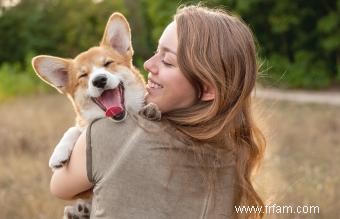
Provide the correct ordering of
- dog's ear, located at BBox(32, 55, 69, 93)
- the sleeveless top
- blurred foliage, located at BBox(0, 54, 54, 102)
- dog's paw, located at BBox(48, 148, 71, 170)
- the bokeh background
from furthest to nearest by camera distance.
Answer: blurred foliage, located at BBox(0, 54, 54, 102) → the bokeh background → dog's ear, located at BBox(32, 55, 69, 93) → dog's paw, located at BBox(48, 148, 71, 170) → the sleeveless top

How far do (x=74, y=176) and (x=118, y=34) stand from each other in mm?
1062

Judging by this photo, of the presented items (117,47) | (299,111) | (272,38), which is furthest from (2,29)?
(117,47)

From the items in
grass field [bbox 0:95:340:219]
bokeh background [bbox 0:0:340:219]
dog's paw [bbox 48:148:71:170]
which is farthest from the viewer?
bokeh background [bbox 0:0:340:219]

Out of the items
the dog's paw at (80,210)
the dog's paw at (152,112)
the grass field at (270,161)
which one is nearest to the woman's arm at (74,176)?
the dog's paw at (80,210)

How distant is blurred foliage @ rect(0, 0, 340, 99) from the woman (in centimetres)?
1673

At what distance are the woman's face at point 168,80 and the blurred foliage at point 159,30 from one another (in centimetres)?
1677

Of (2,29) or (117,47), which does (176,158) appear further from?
(2,29)

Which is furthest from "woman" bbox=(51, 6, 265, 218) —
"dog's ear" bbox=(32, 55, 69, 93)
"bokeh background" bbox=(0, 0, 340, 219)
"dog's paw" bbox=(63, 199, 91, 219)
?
"dog's ear" bbox=(32, 55, 69, 93)

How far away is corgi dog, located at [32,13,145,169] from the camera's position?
2988mm

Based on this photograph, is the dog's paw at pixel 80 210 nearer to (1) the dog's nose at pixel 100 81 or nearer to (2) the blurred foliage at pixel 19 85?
(1) the dog's nose at pixel 100 81

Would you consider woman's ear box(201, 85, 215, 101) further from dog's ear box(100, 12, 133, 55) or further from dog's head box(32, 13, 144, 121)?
dog's ear box(100, 12, 133, 55)

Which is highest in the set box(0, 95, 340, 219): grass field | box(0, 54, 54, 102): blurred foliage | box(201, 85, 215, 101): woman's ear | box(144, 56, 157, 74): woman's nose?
box(144, 56, 157, 74): woman's nose

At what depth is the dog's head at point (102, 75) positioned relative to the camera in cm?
302

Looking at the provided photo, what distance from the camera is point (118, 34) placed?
3.42 m
